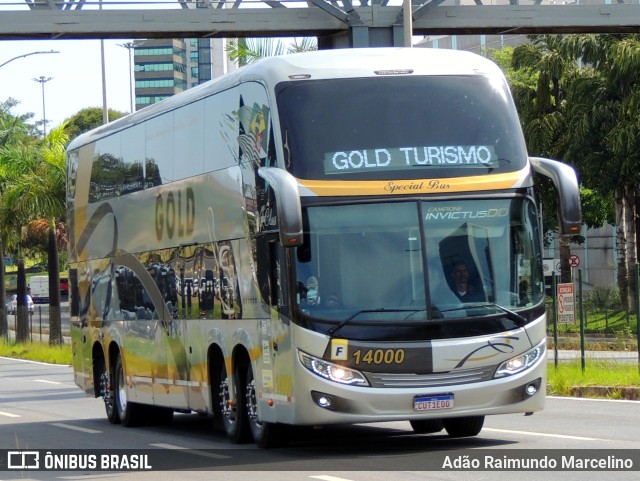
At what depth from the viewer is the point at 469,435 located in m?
15.7

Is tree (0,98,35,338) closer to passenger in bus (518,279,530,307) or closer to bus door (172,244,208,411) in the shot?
bus door (172,244,208,411)

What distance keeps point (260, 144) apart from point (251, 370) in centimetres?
238

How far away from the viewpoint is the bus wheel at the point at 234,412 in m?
15.8

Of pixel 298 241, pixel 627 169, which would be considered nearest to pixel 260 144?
pixel 298 241

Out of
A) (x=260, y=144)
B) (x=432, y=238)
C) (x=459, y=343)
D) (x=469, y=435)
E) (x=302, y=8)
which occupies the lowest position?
(x=469, y=435)

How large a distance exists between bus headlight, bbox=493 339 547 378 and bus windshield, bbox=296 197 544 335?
0.33 metres

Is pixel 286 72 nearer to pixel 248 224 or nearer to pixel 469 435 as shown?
pixel 248 224

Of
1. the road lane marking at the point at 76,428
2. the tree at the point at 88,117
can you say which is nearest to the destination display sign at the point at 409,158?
the road lane marking at the point at 76,428

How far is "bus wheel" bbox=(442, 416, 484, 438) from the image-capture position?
607 inches

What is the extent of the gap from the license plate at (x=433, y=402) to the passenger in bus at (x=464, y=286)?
92 cm

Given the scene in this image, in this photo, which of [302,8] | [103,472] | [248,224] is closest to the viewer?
[103,472]

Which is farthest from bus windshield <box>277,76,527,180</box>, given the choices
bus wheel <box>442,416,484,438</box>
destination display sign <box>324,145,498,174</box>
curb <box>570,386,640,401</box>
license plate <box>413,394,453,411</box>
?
curb <box>570,386,640,401</box>

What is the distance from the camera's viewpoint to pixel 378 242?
45.5 ft

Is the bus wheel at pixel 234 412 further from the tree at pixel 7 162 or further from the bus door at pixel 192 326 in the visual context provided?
the tree at pixel 7 162
